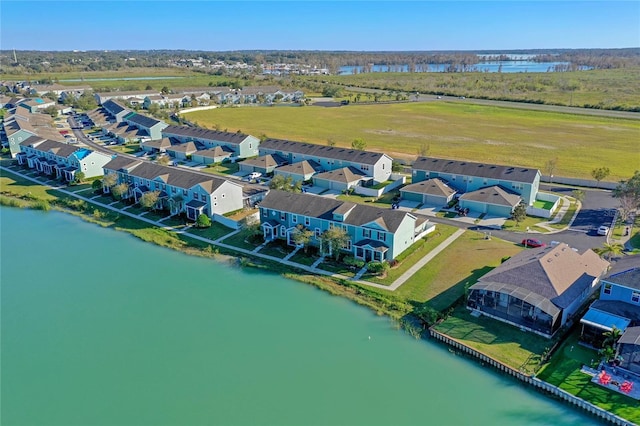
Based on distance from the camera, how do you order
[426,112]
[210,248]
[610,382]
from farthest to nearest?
[426,112] → [210,248] → [610,382]

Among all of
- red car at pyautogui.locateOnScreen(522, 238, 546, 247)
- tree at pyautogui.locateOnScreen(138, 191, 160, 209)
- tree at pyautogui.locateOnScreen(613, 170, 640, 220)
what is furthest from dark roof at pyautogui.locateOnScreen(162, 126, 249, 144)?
tree at pyautogui.locateOnScreen(613, 170, 640, 220)

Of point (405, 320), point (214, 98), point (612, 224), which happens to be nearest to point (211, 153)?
point (405, 320)

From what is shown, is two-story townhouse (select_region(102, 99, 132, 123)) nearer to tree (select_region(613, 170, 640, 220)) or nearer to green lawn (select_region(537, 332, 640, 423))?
tree (select_region(613, 170, 640, 220))

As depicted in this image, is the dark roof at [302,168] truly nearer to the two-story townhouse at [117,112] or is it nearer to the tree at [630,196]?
the tree at [630,196]

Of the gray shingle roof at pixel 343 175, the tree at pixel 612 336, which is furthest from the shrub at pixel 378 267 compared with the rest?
the gray shingle roof at pixel 343 175

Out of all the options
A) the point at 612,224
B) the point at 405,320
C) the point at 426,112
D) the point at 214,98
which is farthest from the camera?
the point at 214,98

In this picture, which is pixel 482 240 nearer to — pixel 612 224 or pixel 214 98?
pixel 612 224

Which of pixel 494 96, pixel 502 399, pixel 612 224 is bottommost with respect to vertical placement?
pixel 502 399
